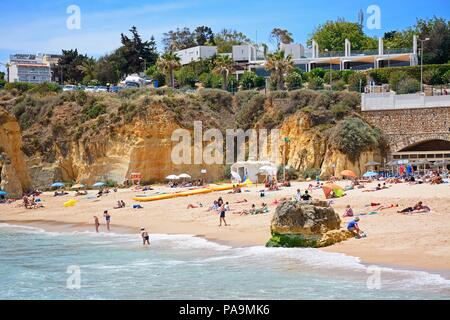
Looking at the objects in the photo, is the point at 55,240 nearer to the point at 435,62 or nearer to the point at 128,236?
the point at 128,236

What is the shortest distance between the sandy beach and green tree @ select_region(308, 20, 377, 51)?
4479 centimetres

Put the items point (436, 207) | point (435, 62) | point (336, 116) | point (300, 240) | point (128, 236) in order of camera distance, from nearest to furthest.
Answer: point (300, 240)
point (436, 207)
point (128, 236)
point (336, 116)
point (435, 62)

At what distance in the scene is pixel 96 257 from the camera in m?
22.2

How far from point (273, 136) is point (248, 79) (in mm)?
16986

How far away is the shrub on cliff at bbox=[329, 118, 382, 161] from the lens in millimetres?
42375

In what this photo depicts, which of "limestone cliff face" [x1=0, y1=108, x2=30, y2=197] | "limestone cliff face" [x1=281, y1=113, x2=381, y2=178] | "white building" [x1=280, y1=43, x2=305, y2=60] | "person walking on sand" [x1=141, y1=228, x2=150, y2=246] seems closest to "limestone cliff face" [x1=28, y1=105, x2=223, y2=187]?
"limestone cliff face" [x1=0, y1=108, x2=30, y2=197]

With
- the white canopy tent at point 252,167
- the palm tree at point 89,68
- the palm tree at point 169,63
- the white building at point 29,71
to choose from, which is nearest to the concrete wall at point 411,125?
the white canopy tent at point 252,167

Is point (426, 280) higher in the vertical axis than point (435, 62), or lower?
lower

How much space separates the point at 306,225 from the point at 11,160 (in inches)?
1108

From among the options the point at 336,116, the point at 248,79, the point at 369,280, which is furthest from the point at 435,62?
the point at 369,280

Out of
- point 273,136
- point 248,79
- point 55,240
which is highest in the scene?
point 248,79

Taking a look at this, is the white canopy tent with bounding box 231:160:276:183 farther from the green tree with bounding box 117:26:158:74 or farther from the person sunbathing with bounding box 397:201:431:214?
the green tree with bounding box 117:26:158:74

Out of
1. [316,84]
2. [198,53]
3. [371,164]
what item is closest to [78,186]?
[371,164]

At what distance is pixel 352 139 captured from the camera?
42562 millimetres
